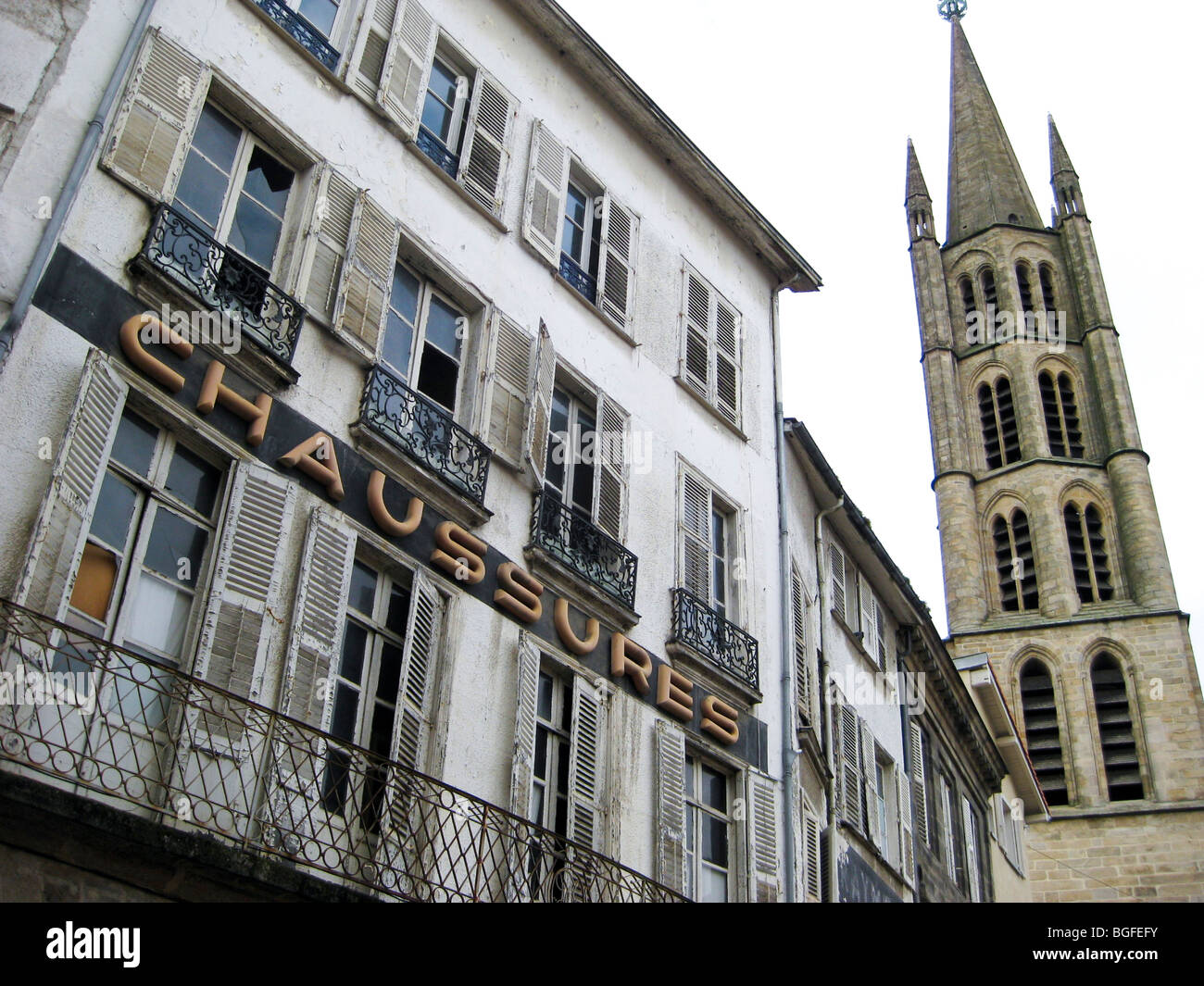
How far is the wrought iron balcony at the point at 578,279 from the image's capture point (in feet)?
42.0

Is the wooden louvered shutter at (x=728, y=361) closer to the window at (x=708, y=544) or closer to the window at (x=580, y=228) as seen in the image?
the window at (x=708, y=544)

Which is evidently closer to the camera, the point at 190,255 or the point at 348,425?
the point at 190,255

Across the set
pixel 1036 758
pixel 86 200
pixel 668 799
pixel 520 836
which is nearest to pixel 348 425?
pixel 86 200

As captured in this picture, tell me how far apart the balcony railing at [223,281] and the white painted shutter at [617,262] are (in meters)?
4.23

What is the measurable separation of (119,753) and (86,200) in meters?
3.34

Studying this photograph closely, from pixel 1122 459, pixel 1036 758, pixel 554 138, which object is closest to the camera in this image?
pixel 554 138

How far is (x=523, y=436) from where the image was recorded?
11094 millimetres

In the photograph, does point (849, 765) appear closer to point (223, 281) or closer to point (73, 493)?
point (223, 281)

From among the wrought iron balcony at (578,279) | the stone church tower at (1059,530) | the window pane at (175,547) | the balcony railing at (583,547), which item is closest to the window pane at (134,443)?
the window pane at (175,547)

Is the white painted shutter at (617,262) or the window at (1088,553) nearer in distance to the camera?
the white painted shutter at (617,262)

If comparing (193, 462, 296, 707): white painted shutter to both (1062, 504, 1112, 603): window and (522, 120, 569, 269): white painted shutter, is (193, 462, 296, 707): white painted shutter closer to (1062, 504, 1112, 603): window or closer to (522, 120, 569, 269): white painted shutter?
(522, 120, 569, 269): white painted shutter

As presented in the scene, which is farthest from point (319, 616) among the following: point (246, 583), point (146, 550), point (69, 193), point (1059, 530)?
point (1059, 530)

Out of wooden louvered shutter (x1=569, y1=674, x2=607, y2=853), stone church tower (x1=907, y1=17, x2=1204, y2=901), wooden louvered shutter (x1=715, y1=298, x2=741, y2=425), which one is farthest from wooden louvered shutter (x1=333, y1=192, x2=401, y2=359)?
stone church tower (x1=907, y1=17, x2=1204, y2=901)
